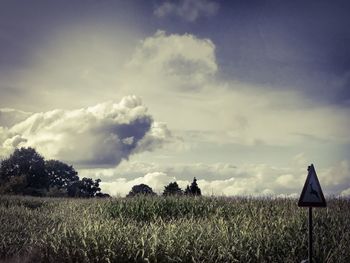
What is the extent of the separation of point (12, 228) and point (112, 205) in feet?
25.7

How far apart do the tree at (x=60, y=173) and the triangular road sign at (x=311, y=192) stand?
178ft

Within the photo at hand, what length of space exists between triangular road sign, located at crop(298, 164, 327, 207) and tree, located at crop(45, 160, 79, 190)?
54153mm

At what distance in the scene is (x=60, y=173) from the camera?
63812 mm

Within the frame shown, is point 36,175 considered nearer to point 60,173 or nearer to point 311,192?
point 60,173

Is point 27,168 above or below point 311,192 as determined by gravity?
above

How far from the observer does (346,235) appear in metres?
14.2

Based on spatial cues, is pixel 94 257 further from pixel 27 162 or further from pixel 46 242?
pixel 27 162

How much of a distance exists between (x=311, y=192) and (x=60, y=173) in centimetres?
5612

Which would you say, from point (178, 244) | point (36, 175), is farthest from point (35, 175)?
point (178, 244)

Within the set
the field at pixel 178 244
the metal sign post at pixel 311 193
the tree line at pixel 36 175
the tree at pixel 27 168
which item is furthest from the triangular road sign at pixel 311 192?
the tree at pixel 27 168

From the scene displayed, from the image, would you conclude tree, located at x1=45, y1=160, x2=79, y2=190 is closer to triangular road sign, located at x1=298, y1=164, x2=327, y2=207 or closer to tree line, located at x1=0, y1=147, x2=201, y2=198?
tree line, located at x1=0, y1=147, x2=201, y2=198

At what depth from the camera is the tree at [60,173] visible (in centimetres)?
6277

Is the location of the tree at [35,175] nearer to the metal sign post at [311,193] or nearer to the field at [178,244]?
the field at [178,244]

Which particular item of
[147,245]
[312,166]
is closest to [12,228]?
[147,245]
